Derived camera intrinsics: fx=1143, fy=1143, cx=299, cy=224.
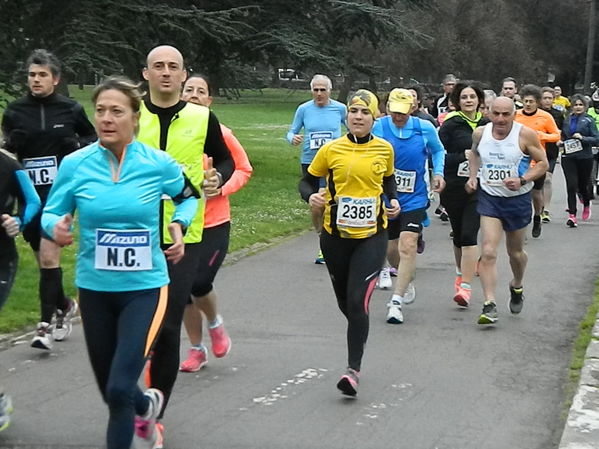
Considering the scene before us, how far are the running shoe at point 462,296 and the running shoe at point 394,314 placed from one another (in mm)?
827

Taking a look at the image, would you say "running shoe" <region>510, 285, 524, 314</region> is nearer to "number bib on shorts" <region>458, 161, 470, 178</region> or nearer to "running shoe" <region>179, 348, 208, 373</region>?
"number bib on shorts" <region>458, 161, 470, 178</region>

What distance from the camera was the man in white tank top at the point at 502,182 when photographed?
9258 millimetres

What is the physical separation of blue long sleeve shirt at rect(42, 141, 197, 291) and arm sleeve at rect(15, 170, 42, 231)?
2.57ft

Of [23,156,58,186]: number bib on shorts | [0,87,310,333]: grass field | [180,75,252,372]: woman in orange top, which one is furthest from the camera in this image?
[0,87,310,333]: grass field

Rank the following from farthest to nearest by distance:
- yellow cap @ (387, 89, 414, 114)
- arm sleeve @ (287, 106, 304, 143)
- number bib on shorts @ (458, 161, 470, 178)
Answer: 1. arm sleeve @ (287, 106, 304, 143)
2. number bib on shorts @ (458, 161, 470, 178)
3. yellow cap @ (387, 89, 414, 114)

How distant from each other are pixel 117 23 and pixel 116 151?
16559mm

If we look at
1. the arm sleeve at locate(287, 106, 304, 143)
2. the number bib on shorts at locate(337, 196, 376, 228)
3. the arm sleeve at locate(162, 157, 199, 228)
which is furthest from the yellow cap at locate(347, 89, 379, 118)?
the arm sleeve at locate(287, 106, 304, 143)

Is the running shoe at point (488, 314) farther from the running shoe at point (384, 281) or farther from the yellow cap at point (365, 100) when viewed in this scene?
the yellow cap at point (365, 100)

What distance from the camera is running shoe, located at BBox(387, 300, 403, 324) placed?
9312 mm

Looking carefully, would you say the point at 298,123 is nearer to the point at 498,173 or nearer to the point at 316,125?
the point at 316,125

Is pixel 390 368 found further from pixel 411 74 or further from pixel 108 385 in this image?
pixel 411 74

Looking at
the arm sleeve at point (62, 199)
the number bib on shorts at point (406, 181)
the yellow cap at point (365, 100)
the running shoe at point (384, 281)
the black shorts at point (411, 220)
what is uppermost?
the yellow cap at point (365, 100)

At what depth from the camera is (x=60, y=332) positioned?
8.34 meters

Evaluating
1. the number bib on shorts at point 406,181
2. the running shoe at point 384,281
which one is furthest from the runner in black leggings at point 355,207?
the running shoe at point 384,281
